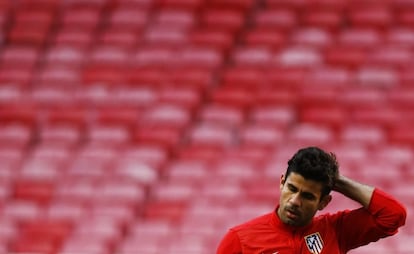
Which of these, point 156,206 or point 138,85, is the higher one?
point 138,85

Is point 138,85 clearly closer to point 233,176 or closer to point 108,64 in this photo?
point 108,64

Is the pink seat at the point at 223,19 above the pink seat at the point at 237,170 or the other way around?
above

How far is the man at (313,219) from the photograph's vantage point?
3.28 m

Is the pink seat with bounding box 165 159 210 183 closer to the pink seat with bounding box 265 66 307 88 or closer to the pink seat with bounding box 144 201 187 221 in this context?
the pink seat with bounding box 144 201 187 221

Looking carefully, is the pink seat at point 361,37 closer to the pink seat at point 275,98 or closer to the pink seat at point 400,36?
the pink seat at point 400,36

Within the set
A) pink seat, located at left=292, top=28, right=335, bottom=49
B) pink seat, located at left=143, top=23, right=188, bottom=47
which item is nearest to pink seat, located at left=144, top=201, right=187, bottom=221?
pink seat, located at left=143, top=23, right=188, bottom=47

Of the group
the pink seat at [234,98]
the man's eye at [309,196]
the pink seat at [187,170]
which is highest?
the pink seat at [234,98]

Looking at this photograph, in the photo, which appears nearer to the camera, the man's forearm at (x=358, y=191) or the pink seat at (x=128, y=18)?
the man's forearm at (x=358, y=191)

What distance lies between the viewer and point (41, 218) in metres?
7.18

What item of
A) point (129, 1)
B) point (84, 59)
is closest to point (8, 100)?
point (84, 59)

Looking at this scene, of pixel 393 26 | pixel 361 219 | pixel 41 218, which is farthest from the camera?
pixel 393 26

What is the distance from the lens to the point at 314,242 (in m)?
3.40

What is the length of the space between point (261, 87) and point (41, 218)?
80.2 inches

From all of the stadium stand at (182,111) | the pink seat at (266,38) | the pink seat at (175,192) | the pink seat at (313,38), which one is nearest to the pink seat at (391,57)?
the stadium stand at (182,111)
